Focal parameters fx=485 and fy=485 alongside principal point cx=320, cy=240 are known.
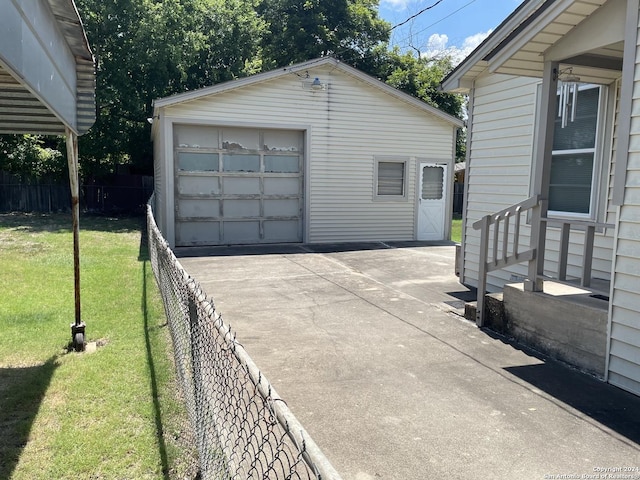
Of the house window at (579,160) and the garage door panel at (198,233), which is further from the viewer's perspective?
the garage door panel at (198,233)

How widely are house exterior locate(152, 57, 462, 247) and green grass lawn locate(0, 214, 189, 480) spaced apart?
13.6 feet

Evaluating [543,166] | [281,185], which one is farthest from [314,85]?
[543,166]

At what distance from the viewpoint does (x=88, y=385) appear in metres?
3.94

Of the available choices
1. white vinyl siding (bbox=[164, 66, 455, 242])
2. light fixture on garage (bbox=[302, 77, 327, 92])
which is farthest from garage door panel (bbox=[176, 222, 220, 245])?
light fixture on garage (bbox=[302, 77, 327, 92])

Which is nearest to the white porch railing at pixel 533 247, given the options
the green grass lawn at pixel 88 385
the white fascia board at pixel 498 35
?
the white fascia board at pixel 498 35

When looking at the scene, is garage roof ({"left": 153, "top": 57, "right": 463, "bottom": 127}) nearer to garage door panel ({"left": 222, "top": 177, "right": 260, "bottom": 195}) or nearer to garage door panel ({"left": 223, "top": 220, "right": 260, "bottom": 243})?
garage door panel ({"left": 222, "top": 177, "right": 260, "bottom": 195})

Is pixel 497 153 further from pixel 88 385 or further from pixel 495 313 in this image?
pixel 88 385

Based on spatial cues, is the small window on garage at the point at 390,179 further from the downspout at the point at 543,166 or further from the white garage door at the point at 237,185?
the downspout at the point at 543,166

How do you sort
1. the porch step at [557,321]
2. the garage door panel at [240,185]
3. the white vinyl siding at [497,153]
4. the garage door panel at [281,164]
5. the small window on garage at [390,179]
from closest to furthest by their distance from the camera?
the porch step at [557,321]
the white vinyl siding at [497,153]
the garage door panel at [240,185]
the garage door panel at [281,164]
the small window on garage at [390,179]

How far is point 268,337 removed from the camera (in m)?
5.11

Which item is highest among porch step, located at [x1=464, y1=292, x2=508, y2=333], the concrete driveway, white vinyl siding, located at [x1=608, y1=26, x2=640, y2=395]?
white vinyl siding, located at [x1=608, y1=26, x2=640, y2=395]

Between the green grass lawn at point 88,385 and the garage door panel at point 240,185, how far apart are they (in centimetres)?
440

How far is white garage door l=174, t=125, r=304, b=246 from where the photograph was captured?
11625 millimetres

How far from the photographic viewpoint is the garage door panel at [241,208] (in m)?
12.1
